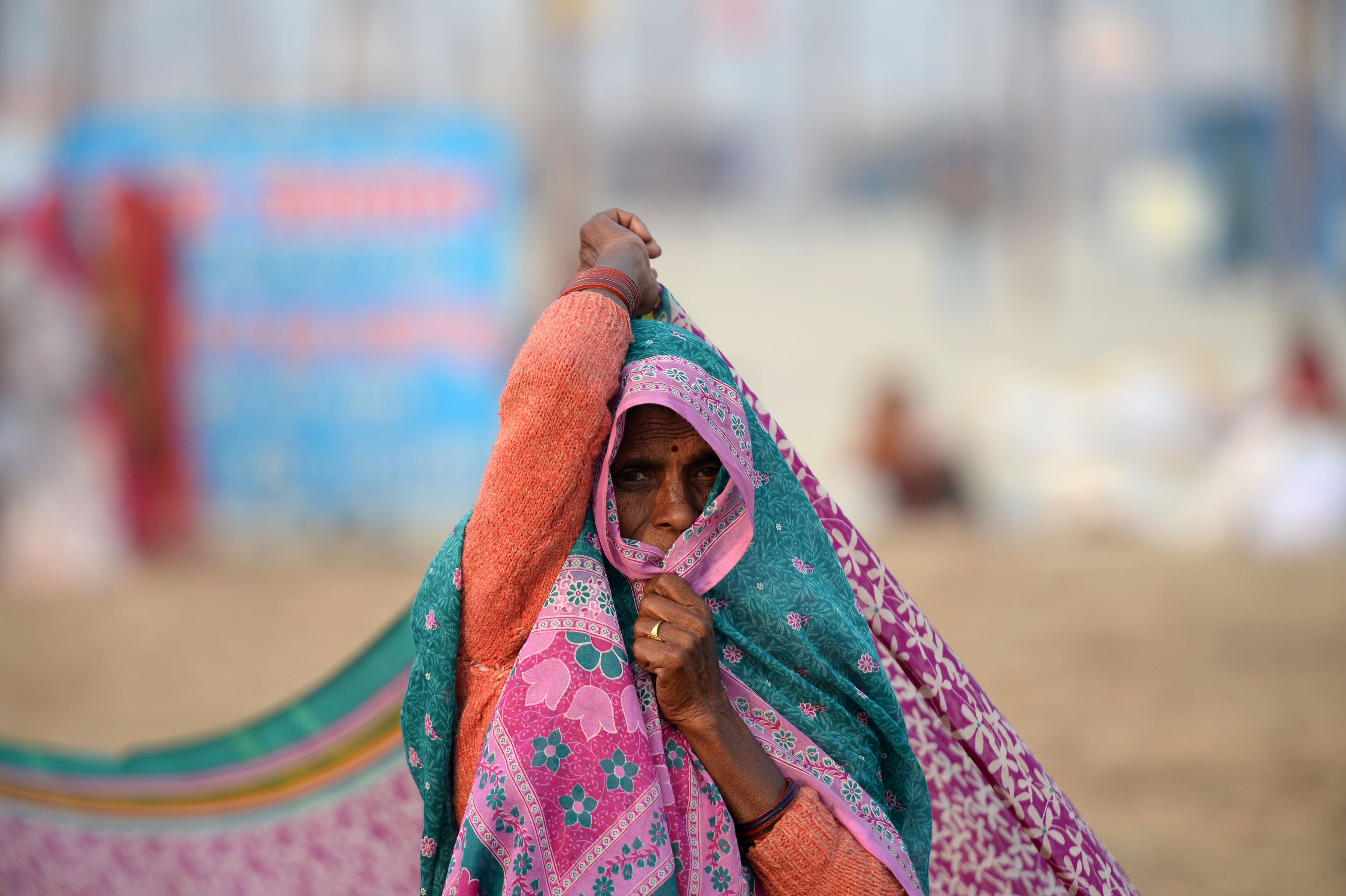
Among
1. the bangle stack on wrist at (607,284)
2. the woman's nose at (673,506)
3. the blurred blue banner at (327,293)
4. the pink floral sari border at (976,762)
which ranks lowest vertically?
the blurred blue banner at (327,293)

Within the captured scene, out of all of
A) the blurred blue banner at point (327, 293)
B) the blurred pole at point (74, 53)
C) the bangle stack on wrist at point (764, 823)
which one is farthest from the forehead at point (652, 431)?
the blurred pole at point (74, 53)

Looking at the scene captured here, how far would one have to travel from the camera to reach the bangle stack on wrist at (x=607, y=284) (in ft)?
6.14

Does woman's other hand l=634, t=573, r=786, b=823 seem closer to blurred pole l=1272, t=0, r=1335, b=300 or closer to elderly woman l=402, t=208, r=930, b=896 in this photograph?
elderly woman l=402, t=208, r=930, b=896

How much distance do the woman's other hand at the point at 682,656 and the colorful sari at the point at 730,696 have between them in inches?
1.6

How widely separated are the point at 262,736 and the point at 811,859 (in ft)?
5.64

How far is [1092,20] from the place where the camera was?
117 ft

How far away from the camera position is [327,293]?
1146 cm

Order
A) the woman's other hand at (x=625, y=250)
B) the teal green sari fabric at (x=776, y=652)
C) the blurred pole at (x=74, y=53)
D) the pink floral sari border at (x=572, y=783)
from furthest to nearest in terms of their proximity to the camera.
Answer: the blurred pole at (x=74, y=53) → the woman's other hand at (x=625, y=250) → the teal green sari fabric at (x=776, y=652) → the pink floral sari border at (x=572, y=783)

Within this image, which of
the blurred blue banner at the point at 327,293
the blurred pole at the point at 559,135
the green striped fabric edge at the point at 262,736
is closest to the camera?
the green striped fabric edge at the point at 262,736

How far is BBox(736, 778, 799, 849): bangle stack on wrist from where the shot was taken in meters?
1.73

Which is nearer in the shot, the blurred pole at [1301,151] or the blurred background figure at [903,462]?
the blurred background figure at [903,462]

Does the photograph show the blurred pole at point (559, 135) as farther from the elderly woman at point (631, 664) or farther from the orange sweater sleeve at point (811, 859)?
the orange sweater sleeve at point (811, 859)

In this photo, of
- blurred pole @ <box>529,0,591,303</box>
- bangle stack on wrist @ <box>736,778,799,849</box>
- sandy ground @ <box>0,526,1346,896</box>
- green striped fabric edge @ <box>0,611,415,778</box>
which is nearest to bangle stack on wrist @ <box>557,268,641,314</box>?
bangle stack on wrist @ <box>736,778,799,849</box>

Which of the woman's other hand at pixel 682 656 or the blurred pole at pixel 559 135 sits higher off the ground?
the woman's other hand at pixel 682 656
